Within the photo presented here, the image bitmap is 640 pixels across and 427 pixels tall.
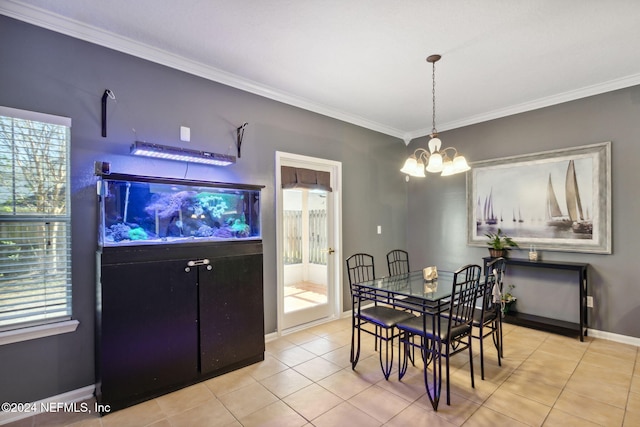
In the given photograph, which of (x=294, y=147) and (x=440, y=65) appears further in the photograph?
(x=294, y=147)

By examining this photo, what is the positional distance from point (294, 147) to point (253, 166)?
631 mm

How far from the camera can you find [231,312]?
2682 mm

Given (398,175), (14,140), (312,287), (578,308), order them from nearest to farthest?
(14,140) → (578,308) → (312,287) → (398,175)

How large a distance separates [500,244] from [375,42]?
2.98m

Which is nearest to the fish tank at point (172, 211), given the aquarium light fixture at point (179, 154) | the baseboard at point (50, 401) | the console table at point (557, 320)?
the aquarium light fixture at point (179, 154)

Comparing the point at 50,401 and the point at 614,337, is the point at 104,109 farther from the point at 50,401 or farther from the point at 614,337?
the point at 614,337

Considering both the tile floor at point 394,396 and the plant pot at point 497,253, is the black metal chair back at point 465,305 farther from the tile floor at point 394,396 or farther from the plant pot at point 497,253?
the plant pot at point 497,253

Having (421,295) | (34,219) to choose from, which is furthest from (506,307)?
(34,219)

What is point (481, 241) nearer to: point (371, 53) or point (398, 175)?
point (398, 175)

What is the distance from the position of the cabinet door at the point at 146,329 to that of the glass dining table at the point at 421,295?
1.46m

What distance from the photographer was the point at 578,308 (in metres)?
3.53

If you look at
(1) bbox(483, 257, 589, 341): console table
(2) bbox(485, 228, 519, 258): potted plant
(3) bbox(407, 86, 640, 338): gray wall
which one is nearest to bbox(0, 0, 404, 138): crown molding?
(3) bbox(407, 86, 640, 338): gray wall

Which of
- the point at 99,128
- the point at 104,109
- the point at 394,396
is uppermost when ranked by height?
the point at 104,109

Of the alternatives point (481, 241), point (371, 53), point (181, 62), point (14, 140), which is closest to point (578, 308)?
point (481, 241)
